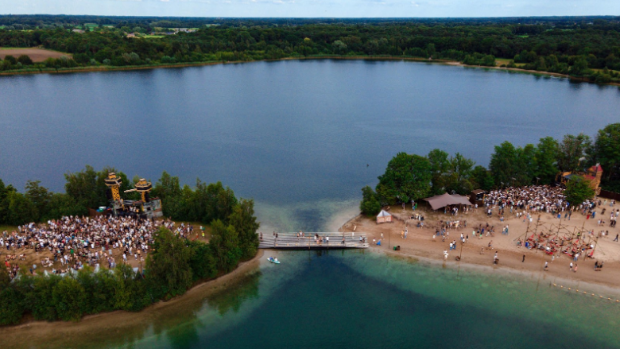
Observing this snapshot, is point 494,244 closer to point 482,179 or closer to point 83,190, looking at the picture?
point 482,179

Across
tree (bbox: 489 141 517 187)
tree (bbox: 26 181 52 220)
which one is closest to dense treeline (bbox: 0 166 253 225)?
tree (bbox: 26 181 52 220)

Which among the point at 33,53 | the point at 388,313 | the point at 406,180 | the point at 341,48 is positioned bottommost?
the point at 388,313

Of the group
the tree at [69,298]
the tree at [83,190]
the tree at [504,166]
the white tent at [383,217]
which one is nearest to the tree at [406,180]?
the white tent at [383,217]

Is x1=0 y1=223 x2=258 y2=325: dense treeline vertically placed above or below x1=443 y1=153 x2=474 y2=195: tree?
below

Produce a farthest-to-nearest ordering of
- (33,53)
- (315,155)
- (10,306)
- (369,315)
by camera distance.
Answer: (33,53)
(315,155)
(369,315)
(10,306)

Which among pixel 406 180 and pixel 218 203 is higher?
pixel 406 180

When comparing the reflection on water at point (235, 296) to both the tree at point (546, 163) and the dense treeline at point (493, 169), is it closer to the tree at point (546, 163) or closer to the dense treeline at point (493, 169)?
the dense treeline at point (493, 169)

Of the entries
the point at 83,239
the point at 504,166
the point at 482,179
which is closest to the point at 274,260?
the point at 83,239

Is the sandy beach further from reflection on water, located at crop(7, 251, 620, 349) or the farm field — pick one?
the farm field
